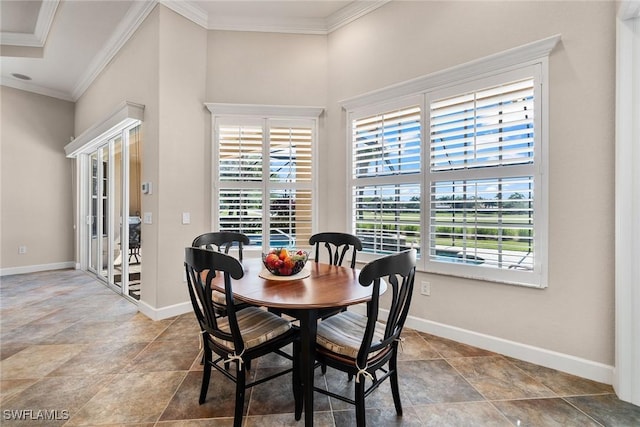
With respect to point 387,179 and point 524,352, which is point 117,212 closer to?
point 387,179

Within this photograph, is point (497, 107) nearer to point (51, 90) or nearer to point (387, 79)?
point (387, 79)

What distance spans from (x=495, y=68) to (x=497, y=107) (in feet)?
1.03

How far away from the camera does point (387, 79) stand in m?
2.91

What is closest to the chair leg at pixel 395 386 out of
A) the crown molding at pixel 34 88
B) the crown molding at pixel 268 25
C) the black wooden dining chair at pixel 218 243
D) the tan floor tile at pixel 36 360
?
the black wooden dining chair at pixel 218 243

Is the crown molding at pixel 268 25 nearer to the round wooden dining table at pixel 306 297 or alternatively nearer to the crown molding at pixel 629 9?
the crown molding at pixel 629 9

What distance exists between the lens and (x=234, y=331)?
142cm

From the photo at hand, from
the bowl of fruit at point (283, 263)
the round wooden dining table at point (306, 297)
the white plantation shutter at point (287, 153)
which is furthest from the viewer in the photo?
the white plantation shutter at point (287, 153)

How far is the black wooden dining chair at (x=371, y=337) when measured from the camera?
1313 mm

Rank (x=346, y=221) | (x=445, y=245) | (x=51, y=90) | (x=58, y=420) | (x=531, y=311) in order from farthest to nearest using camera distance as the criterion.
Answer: (x=51, y=90) → (x=346, y=221) → (x=445, y=245) → (x=531, y=311) → (x=58, y=420)

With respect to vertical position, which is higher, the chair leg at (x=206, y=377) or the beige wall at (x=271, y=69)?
the beige wall at (x=271, y=69)

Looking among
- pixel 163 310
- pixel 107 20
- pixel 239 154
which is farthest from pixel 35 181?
pixel 239 154

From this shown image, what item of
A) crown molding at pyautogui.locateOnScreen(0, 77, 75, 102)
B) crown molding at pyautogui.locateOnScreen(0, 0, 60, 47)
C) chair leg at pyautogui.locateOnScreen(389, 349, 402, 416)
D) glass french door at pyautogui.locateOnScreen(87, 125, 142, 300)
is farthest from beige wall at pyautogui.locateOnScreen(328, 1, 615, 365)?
crown molding at pyautogui.locateOnScreen(0, 77, 75, 102)

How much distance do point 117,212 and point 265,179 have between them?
7.36ft

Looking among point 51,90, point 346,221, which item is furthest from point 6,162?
point 346,221
